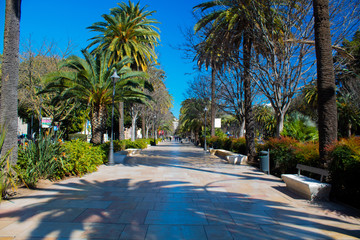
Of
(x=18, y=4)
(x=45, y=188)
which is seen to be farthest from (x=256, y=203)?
(x=18, y=4)

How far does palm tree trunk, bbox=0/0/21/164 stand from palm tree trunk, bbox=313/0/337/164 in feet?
29.0

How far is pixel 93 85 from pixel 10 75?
7.12 meters

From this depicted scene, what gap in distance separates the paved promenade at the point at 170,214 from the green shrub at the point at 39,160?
0.55 m

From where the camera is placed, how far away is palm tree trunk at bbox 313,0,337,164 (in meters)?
7.35

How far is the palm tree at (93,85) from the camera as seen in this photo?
14.1 m

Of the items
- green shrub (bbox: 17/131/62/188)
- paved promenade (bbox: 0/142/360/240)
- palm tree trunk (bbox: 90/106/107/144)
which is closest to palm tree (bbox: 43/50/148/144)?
palm tree trunk (bbox: 90/106/107/144)

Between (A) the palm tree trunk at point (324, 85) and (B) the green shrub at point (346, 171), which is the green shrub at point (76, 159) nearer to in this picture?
(B) the green shrub at point (346, 171)

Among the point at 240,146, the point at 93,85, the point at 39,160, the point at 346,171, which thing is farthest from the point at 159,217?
the point at 240,146

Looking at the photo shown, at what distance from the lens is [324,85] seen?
24.8ft

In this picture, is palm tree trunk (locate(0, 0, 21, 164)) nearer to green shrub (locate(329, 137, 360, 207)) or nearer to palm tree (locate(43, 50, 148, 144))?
palm tree (locate(43, 50, 148, 144))

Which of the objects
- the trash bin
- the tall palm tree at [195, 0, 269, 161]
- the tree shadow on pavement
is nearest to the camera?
the tree shadow on pavement

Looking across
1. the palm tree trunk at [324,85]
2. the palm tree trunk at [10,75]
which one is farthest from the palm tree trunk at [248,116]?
the palm tree trunk at [10,75]

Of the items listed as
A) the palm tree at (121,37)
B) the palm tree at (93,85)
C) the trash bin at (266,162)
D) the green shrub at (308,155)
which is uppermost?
the palm tree at (121,37)

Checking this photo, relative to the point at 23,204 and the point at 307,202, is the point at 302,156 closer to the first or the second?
the point at 307,202
